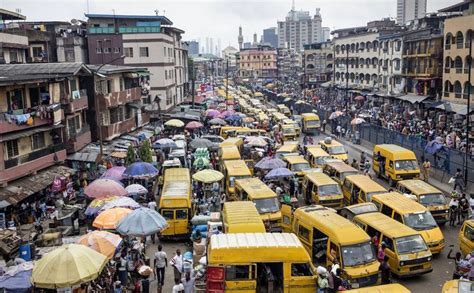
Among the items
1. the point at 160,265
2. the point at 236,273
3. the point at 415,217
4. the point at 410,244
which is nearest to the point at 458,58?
the point at 415,217

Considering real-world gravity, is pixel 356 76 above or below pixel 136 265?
above

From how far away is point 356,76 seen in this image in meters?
84.2

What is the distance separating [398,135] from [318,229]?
2163cm

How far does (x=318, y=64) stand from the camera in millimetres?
114625

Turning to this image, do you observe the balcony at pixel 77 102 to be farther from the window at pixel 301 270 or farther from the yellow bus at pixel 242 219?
the window at pixel 301 270

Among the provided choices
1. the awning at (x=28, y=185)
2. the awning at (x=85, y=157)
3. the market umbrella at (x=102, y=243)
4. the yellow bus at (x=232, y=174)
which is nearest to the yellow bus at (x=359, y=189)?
the yellow bus at (x=232, y=174)

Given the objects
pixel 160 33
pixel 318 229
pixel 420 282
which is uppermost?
pixel 160 33

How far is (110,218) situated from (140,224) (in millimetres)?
1788

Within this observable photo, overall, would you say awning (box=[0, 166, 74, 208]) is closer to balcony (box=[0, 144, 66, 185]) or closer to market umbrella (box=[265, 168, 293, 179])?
balcony (box=[0, 144, 66, 185])

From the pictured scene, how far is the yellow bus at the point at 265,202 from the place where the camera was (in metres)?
20.9

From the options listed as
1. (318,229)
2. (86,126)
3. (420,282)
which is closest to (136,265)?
(318,229)

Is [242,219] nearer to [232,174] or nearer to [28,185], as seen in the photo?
[232,174]

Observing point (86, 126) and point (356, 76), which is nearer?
point (86, 126)

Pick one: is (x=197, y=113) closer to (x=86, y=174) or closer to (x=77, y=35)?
(x=77, y=35)
